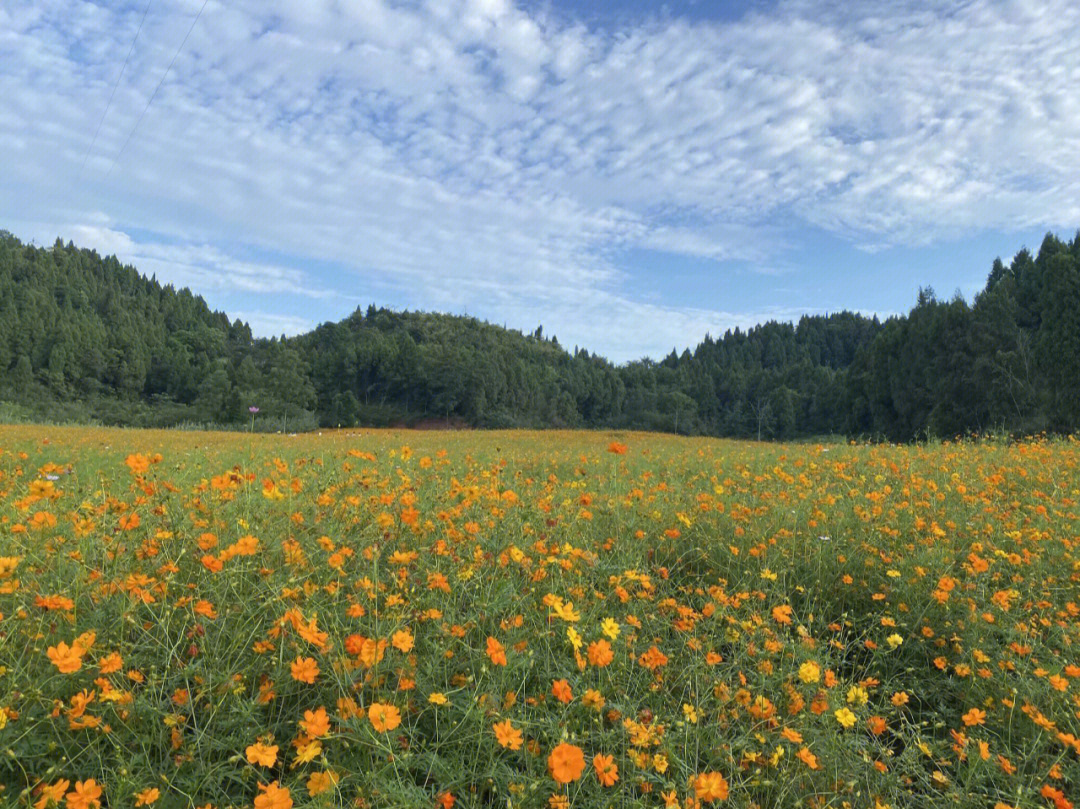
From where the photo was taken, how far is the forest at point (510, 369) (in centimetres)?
2703

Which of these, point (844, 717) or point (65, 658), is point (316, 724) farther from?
point (844, 717)

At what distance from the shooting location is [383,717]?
52.6 inches

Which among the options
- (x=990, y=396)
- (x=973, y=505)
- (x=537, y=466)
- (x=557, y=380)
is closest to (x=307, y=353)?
(x=557, y=380)

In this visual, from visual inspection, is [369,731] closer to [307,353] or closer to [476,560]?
[476,560]

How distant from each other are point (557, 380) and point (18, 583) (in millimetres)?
63063

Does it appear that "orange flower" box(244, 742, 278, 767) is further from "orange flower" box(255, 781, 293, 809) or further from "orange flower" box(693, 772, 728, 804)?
"orange flower" box(693, 772, 728, 804)

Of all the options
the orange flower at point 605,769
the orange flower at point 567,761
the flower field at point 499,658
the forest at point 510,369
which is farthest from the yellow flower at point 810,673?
the forest at point 510,369

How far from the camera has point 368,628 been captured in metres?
1.85

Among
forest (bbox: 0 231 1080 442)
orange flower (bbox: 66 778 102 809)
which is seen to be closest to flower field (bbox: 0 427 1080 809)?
orange flower (bbox: 66 778 102 809)

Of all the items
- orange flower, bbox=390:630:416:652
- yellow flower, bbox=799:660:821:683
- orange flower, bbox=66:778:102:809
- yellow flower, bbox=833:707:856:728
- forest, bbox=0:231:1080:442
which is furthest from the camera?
forest, bbox=0:231:1080:442

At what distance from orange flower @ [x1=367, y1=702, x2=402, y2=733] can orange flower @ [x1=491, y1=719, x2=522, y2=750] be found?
0.24 m

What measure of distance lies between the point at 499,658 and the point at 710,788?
0.57 m

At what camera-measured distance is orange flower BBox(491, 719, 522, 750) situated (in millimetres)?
1394

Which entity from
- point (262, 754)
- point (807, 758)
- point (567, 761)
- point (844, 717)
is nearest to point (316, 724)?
point (262, 754)
